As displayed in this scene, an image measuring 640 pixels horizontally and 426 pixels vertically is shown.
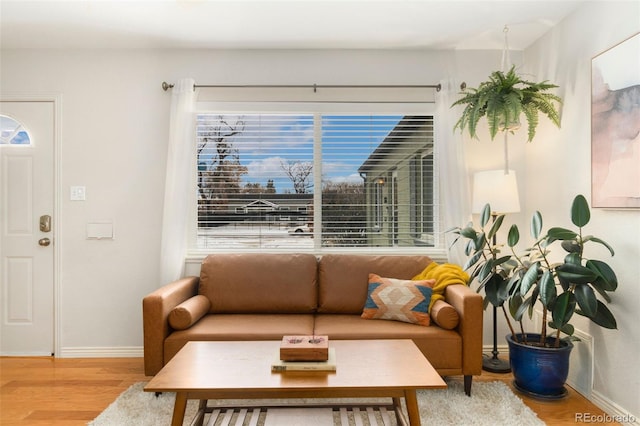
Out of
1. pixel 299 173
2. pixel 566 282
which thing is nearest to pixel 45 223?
pixel 299 173

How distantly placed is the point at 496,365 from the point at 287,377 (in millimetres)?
1947

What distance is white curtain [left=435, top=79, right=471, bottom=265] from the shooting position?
10.7ft

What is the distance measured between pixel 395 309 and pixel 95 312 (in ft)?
8.18

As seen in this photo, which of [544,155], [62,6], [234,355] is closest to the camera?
[234,355]

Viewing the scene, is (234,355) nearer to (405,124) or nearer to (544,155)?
(405,124)

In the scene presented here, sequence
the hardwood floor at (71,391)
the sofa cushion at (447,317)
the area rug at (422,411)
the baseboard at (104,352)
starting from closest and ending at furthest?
the area rug at (422,411) → the hardwood floor at (71,391) → the sofa cushion at (447,317) → the baseboard at (104,352)

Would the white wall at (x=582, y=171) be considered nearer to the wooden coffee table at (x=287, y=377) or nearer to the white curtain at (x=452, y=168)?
the white curtain at (x=452, y=168)

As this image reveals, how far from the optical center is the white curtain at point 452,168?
328 centimetres

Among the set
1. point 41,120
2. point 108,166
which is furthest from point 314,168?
point 41,120

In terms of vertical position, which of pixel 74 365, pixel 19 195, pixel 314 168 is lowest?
pixel 74 365

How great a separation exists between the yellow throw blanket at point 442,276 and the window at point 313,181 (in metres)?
0.48

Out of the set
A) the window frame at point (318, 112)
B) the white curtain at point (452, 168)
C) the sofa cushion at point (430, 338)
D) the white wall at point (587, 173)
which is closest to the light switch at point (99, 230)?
the window frame at point (318, 112)

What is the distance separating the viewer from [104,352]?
3.37 metres

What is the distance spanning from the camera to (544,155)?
10.3 feet
